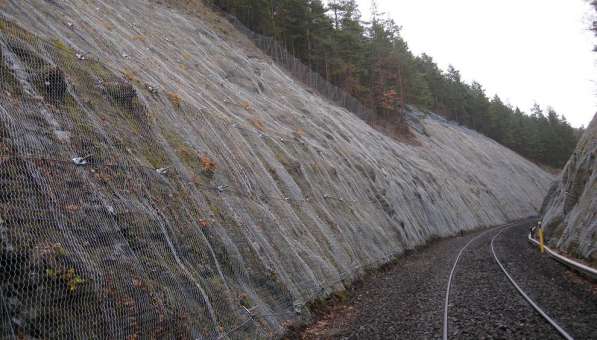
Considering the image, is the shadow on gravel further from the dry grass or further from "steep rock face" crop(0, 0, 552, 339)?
the dry grass

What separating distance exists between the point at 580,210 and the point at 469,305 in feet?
29.0

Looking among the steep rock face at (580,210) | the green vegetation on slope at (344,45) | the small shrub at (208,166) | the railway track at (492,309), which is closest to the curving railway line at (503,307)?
the railway track at (492,309)

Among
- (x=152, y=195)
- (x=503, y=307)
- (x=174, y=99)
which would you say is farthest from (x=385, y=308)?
(x=174, y=99)

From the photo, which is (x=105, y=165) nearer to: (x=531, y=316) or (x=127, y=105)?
(x=127, y=105)

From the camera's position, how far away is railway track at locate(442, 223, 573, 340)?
673cm

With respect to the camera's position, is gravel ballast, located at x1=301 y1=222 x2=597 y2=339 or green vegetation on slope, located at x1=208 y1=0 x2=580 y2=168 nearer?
gravel ballast, located at x1=301 y1=222 x2=597 y2=339

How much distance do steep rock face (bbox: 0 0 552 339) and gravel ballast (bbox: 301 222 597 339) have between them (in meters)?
1.08

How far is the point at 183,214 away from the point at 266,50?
24.9 metres

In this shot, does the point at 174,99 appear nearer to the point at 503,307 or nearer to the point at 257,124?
the point at 257,124

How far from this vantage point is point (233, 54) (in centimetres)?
2331

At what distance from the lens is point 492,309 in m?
8.14

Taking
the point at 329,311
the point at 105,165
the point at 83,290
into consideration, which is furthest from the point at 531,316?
the point at 105,165

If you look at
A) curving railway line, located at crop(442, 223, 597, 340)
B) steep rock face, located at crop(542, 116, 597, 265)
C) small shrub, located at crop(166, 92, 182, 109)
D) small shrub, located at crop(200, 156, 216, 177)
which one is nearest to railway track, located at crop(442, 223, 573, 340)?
curving railway line, located at crop(442, 223, 597, 340)

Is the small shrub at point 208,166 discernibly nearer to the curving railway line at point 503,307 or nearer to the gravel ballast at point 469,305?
the gravel ballast at point 469,305
